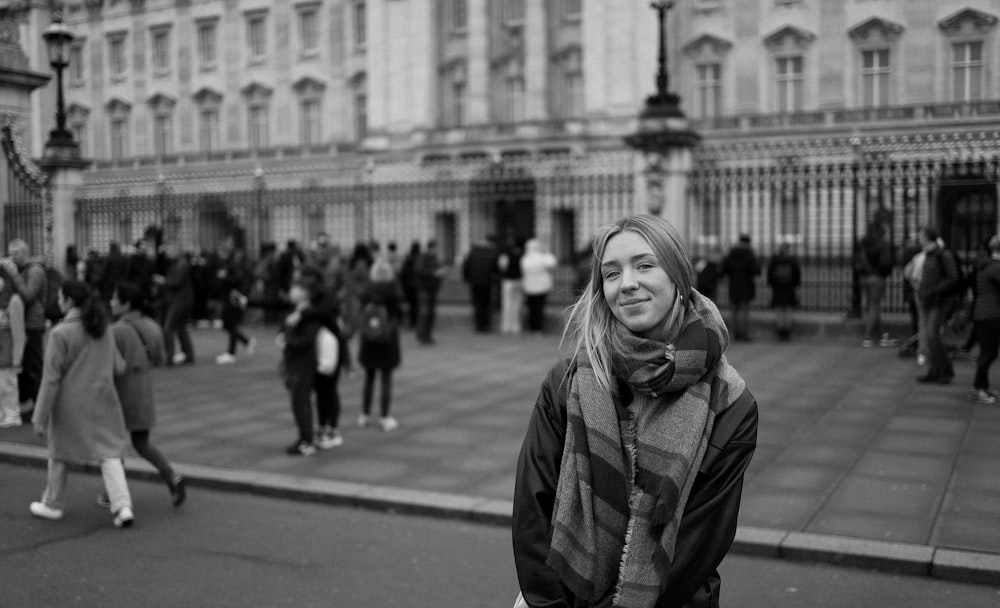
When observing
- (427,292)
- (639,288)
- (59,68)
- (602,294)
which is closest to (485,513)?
(602,294)

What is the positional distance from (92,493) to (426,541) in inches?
115

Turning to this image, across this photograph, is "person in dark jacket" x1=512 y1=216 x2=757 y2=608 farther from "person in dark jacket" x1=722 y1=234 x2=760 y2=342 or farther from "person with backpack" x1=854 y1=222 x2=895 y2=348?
"person in dark jacket" x1=722 y1=234 x2=760 y2=342

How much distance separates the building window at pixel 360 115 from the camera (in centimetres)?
4978

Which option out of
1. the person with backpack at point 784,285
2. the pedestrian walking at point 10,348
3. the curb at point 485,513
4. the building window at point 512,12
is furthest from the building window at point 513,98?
the curb at point 485,513

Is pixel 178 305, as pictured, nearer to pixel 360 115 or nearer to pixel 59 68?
pixel 59 68

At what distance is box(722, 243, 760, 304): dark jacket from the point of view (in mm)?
15352

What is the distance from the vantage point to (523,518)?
254cm

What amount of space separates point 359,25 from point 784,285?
3876 cm

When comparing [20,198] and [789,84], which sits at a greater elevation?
[789,84]

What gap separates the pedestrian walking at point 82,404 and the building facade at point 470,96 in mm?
13638

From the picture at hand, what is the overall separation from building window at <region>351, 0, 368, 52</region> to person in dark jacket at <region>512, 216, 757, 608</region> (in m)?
49.2

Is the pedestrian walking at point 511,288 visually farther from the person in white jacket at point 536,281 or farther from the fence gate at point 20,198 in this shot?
the fence gate at point 20,198

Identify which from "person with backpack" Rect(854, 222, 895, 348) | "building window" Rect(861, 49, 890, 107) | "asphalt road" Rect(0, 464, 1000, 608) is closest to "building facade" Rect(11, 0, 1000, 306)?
"building window" Rect(861, 49, 890, 107)

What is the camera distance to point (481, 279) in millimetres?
17672
